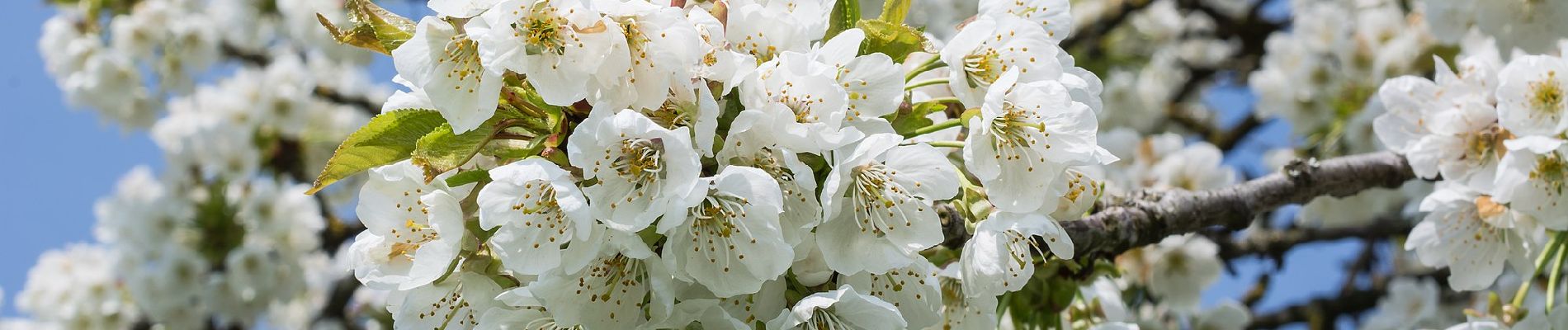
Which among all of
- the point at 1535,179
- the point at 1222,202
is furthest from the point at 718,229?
the point at 1535,179

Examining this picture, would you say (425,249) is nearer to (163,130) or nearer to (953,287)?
(953,287)

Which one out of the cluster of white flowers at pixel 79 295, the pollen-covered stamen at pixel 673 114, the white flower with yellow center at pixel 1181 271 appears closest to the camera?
the pollen-covered stamen at pixel 673 114

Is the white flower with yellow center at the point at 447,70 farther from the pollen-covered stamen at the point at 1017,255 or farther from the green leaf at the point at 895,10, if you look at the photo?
the pollen-covered stamen at the point at 1017,255

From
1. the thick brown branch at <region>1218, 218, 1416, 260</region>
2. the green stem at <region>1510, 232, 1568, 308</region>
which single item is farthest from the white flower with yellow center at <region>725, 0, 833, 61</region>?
the thick brown branch at <region>1218, 218, 1416, 260</region>

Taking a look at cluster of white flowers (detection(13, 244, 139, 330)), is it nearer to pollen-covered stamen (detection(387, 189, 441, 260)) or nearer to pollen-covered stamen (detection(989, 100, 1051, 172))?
pollen-covered stamen (detection(387, 189, 441, 260))

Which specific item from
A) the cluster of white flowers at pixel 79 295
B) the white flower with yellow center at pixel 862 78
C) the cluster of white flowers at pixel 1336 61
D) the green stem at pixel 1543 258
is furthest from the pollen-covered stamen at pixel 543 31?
the cluster of white flowers at pixel 79 295
